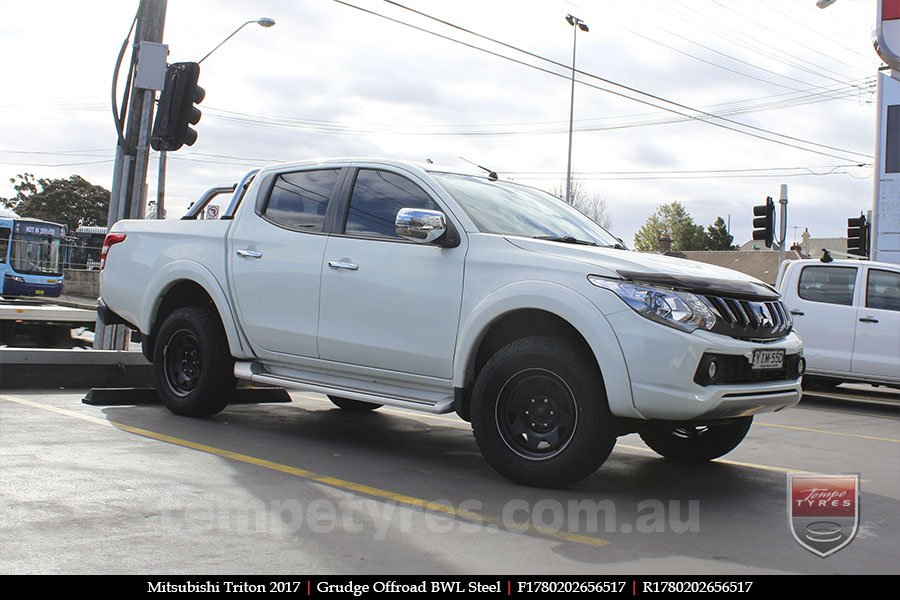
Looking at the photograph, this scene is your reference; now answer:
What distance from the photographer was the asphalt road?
395 cm

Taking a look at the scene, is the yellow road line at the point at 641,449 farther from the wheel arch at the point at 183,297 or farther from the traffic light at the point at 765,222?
the traffic light at the point at 765,222

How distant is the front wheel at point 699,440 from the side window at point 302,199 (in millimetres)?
2693

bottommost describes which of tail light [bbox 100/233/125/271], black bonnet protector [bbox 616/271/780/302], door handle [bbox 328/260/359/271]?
black bonnet protector [bbox 616/271/780/302]

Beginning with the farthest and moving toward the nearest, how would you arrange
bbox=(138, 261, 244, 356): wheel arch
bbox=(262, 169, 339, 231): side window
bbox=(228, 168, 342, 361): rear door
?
bbox=(138, 261, 244, 356): wheel arch
bbox=(262, 169, 339, 231): side window
bbox=(228, 168, 342, 361): rear door

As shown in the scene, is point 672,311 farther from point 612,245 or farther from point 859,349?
point 859,349

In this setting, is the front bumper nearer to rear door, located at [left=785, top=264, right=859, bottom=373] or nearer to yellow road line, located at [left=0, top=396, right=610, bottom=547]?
yellow road line, located at [left=0, top=396, right=610, bottom=547]

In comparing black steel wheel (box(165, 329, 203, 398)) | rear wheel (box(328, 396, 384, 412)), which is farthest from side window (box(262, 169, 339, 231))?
rear wheel (box(328, 396, 384, 412))

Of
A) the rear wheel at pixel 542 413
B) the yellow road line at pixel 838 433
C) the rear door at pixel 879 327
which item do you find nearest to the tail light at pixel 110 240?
the rear wheel at pixel 542 413

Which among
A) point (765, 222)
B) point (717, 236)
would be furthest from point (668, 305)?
point (717, 236)

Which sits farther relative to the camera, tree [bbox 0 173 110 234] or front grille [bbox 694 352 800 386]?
tree [bbox 0 173 110 234]

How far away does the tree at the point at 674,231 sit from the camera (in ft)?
349

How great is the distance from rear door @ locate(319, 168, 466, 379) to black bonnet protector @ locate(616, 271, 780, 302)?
1.16m

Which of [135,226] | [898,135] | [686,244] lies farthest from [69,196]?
[135,226]

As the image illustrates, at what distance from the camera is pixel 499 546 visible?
4.17m
